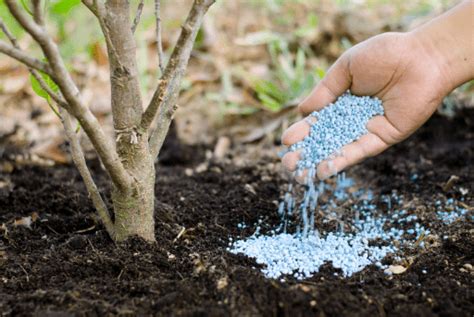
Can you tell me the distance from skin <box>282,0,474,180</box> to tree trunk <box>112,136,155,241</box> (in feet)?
1.97

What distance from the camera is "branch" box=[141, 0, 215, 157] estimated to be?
1.53 meters

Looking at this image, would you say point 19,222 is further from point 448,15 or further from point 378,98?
point 448,15

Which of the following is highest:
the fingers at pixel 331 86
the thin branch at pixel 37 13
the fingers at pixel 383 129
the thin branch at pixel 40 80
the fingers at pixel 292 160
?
the thin branch at pixel 37 13

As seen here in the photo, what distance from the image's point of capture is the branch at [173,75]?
153cm

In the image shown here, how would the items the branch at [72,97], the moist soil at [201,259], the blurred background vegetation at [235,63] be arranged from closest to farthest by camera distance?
the branch at [72,97], the moist soil at [201,259], the blurred background vegetation at [235,63]

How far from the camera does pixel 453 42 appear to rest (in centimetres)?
Answer: 217

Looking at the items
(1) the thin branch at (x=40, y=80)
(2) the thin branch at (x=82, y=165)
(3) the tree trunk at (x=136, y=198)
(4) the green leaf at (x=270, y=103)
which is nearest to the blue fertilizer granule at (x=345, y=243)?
(3) the tree trunk at (x=136, y=198)

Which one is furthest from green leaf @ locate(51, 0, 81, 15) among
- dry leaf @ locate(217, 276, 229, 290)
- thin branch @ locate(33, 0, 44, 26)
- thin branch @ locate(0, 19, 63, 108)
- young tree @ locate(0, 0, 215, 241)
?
dry leaf @ locate(217, 276, 229, 290)

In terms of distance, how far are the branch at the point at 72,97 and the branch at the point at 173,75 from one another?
0.16 metres

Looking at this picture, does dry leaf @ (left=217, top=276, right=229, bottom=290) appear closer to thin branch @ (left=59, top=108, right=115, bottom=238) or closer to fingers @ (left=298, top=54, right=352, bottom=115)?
thin branch @ (left=59, top=108, right=115, bottom=238)

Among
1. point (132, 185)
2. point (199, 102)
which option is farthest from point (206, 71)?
point (132, 185)

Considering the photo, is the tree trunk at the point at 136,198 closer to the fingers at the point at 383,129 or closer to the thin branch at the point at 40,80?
the thin branch at the point at 40,80

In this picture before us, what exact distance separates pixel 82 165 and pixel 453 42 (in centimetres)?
150

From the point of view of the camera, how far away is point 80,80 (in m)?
3.73
